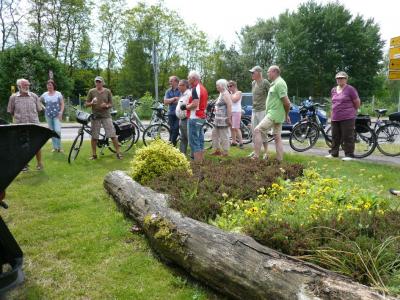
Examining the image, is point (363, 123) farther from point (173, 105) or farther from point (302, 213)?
point (302, 213)

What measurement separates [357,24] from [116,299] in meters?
45.6

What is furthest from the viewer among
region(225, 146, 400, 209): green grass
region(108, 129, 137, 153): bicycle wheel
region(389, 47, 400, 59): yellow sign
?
region(389, 47, 400, 59): yellow sign

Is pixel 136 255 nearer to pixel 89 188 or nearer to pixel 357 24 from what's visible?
pixel 89 188

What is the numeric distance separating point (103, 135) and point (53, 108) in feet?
4.74

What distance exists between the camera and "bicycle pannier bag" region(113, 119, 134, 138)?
10.3 meters

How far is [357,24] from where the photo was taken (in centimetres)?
4266

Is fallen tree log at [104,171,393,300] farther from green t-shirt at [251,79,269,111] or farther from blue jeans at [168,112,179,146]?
blue jeans at [168,112,179,146]

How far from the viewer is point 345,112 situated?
8.42m

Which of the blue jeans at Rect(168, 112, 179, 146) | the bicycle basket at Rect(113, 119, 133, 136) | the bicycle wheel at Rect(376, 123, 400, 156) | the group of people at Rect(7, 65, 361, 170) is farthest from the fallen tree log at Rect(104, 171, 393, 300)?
the bicycle wheel at Rect(376, 123, 400, 156)

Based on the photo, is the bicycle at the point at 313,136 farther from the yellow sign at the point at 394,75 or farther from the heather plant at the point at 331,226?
the heather plant at the point at 331,226

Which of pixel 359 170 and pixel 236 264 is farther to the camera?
pixel 359 170

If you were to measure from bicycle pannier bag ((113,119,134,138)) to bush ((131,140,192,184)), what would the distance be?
429cm

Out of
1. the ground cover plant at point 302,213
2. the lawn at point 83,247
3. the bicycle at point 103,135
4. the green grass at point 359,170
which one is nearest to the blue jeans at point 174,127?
the bicycle at point 103,135

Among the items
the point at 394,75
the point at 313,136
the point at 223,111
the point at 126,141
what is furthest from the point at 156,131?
the point at 394,75
